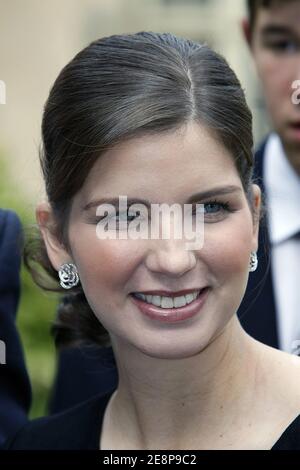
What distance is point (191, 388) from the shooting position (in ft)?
8.32

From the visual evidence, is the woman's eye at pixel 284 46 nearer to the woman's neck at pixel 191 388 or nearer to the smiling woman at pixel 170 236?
the smiling woman at pixel 170 236

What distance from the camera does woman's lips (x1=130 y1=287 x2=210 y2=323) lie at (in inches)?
92.6

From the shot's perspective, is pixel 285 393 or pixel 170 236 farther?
pixel 285 393

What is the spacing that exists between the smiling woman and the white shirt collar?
2.17 ft

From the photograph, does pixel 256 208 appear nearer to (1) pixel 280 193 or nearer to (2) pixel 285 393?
(2) pixel 285 393

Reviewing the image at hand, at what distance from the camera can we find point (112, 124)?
2344 mm

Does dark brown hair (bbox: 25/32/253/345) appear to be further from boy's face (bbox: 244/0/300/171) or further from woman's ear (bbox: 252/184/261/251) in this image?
boy's face (bbox: 244/0/300/171)

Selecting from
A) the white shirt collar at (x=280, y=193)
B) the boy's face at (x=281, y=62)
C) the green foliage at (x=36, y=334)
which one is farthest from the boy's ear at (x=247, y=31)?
the green foliage at (x=36, y=334)

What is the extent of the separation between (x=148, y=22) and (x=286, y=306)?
41.1 ft

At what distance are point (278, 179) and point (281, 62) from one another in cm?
42

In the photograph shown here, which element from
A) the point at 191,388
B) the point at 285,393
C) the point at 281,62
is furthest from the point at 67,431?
the point at 281,62

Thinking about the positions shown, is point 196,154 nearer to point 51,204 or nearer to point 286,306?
point 51,204

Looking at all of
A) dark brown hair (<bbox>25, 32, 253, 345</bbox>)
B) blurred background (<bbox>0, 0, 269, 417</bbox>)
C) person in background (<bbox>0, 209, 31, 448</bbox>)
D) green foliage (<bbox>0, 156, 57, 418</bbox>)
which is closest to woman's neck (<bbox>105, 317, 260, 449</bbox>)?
dark brown hair (<bbox>25, 32, 253, 345</bbox>)
